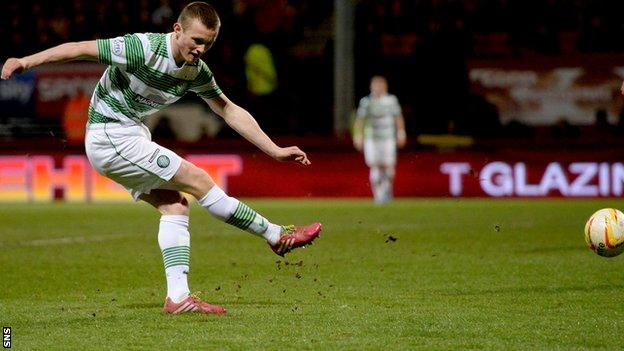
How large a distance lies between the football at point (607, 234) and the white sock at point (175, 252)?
2913 millimetres

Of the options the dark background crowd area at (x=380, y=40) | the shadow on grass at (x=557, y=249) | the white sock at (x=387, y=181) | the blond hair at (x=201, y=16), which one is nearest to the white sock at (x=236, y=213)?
the blond hair at (x=201, y=16)

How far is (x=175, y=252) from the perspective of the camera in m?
7.22

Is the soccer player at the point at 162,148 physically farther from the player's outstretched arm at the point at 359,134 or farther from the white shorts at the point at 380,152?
the player's outstretched arm at the point at 359,134

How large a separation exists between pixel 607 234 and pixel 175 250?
302 cm

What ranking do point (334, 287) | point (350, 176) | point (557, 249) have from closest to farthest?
point (334, 287) → point (557, 249) → point (350, 176)

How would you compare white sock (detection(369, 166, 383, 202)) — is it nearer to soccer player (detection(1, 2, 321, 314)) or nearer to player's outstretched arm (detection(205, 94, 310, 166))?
player's outstretched arm (detection(205, 94, 310, 166))

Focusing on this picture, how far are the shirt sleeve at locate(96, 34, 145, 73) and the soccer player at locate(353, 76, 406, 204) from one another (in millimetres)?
12469

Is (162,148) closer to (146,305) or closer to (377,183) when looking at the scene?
(146,305)

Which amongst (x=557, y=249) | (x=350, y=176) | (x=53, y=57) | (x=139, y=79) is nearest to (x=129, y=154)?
(x=139, y=79)

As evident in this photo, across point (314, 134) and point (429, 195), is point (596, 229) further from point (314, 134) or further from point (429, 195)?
point (314, 134)

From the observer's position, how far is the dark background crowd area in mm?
21031

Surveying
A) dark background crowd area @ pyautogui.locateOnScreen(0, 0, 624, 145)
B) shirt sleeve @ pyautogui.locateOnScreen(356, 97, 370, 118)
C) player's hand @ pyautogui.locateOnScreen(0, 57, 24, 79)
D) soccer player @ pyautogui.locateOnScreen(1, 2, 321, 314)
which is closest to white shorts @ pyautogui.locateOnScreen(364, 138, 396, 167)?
shirt sleeve @ pyautogui.locateOnScreen(356, 97, 370, 118)

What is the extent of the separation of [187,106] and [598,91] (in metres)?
7.13

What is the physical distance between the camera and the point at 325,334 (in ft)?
20.3
